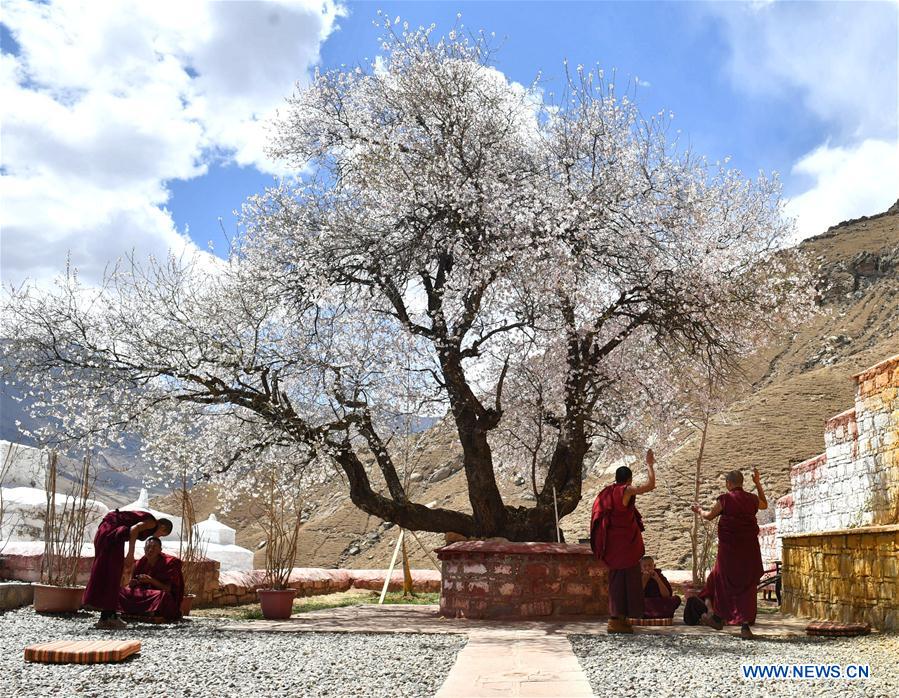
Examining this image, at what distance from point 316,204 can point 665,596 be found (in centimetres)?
773

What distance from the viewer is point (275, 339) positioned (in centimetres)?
1340

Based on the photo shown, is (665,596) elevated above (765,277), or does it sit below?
below

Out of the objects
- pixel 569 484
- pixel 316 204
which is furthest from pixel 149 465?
pixel 569 484

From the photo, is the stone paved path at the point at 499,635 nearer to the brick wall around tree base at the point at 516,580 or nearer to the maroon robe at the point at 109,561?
the brick wall around tree base at the point at 516,580

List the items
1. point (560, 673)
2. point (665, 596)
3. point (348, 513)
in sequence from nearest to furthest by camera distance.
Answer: point (560, 673), point (665, 596), point (348, 513)

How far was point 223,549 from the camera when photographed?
18.7 metres

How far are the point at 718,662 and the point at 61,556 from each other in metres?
7.96

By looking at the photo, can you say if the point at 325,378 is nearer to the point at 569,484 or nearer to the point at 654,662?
the point at 569,484

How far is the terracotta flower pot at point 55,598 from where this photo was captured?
9.74 meters

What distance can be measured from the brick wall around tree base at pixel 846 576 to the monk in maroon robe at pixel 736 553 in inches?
50.1

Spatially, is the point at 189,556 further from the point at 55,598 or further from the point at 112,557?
the point at 112,557

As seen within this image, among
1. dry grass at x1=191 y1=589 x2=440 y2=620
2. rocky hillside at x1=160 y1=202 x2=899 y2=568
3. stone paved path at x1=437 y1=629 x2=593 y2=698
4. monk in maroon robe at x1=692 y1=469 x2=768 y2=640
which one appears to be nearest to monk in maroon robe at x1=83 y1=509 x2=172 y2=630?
dry grass at x1=191 y1=589 x2=440 y2=620

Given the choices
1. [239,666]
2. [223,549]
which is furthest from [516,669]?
[223,549]

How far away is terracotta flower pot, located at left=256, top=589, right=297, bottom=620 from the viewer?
1043 centimetres
